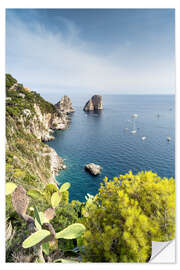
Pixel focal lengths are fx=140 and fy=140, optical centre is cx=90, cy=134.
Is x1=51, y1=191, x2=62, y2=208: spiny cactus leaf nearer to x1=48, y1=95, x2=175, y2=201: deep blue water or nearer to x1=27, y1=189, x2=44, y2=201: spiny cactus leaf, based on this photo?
x1=27, y1=189, x2=44, y2=201: spiny cactus leaf

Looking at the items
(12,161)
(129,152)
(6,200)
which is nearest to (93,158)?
(129,152)

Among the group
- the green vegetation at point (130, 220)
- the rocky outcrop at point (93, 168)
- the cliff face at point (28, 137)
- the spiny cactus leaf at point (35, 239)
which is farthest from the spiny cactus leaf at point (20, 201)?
the rocky outcrop at point (93, 168)

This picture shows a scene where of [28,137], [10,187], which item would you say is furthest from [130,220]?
[28,137]

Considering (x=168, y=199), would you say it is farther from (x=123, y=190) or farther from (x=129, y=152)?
(x=129, y=152)

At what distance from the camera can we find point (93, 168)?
11.1 metres

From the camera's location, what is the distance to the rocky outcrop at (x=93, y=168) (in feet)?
35.9

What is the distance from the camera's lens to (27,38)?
8.48ft

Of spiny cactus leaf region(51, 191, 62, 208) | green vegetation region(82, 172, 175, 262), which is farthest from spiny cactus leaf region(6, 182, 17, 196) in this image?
green vegetation region(82, 172, 175, 262)

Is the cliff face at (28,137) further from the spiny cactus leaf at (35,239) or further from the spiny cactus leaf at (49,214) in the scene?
the spiny cactus leaf at (35,239)

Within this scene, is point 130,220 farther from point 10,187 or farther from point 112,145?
point 112,145

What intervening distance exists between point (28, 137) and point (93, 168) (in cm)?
548

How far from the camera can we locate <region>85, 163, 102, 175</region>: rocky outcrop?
10.9 meters

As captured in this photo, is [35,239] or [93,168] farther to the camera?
[93,168]

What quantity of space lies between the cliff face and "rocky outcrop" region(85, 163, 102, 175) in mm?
2035
